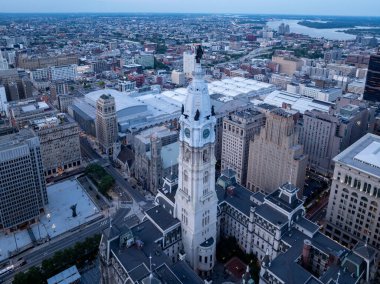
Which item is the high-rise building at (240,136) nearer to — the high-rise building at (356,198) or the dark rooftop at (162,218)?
the high-rise building at (356,198)

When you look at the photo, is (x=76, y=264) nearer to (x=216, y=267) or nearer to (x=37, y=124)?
(x=216, y=267)

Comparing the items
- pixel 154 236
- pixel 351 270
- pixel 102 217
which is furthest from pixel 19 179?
pixel 351 270

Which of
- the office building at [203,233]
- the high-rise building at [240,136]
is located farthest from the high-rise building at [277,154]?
the office building at [203,233]

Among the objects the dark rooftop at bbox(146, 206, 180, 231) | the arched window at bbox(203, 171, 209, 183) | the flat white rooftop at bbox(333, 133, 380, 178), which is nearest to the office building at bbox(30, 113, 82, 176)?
the dark rooftop at bbox(146, 206, 180, 231)

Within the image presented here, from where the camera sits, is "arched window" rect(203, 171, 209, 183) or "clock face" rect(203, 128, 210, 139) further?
"arched window" rect(203, 171, 209, 183)

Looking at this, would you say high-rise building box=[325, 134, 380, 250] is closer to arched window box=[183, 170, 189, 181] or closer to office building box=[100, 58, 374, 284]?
office building box=[100, 58, 374, 284]

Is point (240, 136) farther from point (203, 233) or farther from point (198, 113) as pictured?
point (198, 113)
